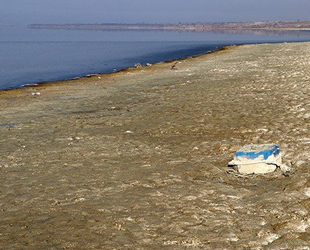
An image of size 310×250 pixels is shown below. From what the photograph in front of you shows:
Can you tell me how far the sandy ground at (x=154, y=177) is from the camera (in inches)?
264

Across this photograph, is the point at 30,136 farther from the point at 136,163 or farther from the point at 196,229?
the point at 196,229

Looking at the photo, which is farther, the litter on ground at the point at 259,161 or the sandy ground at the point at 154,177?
the litter on ground at the point at 259,161

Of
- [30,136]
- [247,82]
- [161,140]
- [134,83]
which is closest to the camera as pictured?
[161,140]

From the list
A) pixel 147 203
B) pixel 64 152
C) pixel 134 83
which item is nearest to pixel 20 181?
pixel 64 152

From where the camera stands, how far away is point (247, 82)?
23.3 m

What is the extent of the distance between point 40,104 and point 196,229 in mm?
15089

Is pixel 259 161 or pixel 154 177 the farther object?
pixel 154 177

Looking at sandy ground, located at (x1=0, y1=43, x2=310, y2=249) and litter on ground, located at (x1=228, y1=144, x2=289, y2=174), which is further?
litter on ground, located at (x1=228, y1=144, x2=289, y2=174)

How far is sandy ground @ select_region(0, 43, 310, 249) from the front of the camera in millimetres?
6695

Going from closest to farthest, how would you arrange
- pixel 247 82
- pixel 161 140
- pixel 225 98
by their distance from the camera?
pixel 161 140 < pixel 225 98 < pixel 247 82

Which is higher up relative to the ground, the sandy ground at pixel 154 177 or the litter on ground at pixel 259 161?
the litter on ground at pixel 259 161

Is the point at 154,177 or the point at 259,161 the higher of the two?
the point at 259,161

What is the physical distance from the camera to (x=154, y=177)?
30.7 ft

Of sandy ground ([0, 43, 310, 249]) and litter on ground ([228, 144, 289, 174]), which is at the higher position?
litter on ground ([228, 144, 289, 174])
